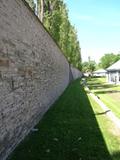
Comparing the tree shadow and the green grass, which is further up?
the tree shadow

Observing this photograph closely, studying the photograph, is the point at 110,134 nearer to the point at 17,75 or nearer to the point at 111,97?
the point at 17,75

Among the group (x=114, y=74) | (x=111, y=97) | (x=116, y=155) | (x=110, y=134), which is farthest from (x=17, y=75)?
(x=114, y=74)

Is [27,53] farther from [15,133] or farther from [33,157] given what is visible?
[33,157]

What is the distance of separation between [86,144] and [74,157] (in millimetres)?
1110

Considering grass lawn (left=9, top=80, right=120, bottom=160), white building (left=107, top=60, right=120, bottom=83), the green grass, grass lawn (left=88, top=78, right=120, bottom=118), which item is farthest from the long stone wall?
white building (left=107, top=60, right=120, bottom=83)

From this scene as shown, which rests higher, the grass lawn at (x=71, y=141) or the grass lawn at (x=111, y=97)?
the grass lawn at (x=71, y=141)

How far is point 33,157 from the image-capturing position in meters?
6.05

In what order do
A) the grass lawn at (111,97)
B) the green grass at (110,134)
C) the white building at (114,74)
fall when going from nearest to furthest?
the green grass at (110,134), the grass lawn at (111,97), the white building at (114,74)

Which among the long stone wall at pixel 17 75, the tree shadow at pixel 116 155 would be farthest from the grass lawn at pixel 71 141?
the long stone wall at pixel 17 75

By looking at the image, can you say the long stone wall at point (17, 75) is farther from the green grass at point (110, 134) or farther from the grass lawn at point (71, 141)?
the green grass at point (110, 134)

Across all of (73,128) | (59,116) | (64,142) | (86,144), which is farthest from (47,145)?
(59,116)

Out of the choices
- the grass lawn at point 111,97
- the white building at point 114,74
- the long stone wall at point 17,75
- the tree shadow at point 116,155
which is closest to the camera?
the long stone wall at point 17,75

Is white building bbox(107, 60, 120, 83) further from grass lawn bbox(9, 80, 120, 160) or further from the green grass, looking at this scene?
grass lawn bbox(9, 80, 120, 160)

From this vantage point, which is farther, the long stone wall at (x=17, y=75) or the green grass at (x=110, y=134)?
the green grass at (x=110, y=134)
